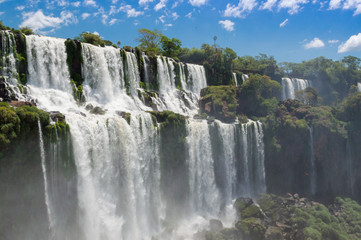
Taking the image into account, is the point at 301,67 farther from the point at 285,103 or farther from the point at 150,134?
the point at 150,134

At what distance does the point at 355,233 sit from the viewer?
22844mm

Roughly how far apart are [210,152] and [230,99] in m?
8.94

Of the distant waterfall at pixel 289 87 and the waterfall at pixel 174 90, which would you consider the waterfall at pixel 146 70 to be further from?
the distant waterfall at pixel 289 87

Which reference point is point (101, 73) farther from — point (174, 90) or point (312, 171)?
point (312, 171)

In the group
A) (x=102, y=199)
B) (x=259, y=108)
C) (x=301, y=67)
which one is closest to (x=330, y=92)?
(x=301, y=67)

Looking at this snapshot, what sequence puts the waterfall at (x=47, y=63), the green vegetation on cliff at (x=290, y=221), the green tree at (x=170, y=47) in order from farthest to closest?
the green tree at (x=170, y=47), the waterfall at (x=47, y=63), the green vegetation on cliff at (x=290, y=221)

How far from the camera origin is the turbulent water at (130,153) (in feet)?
53.2

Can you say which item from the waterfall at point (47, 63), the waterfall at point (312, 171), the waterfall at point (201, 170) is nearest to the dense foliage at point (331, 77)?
the waterfall at point (312, 171)

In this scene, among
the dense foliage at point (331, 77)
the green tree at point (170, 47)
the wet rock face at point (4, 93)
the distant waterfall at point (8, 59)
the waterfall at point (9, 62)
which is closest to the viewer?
the wet rock face at point (4, 93)

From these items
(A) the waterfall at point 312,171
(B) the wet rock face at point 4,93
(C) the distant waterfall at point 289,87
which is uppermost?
(C) the distant waterfall at point 289,87

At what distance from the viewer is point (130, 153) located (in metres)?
18.6

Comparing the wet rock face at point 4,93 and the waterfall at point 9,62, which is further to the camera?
the waterfall at point 9,62

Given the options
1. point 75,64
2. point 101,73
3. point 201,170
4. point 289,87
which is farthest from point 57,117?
point 289,87

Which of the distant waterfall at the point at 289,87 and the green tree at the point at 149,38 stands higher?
the green tree at the point at 149,38
